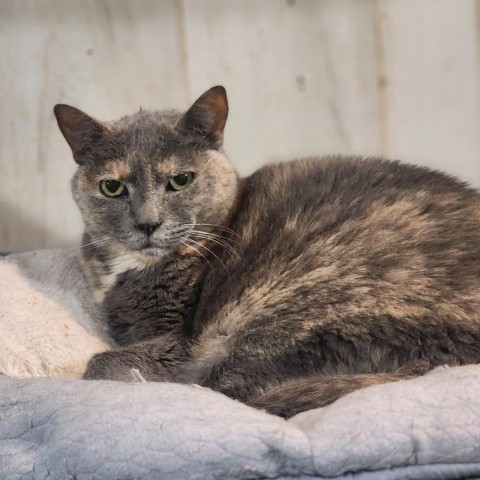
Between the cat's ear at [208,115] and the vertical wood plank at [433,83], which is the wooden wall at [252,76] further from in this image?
the cat's ear at [208,115]

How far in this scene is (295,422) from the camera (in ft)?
3.07

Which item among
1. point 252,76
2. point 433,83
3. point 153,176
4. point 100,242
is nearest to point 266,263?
point 153,176

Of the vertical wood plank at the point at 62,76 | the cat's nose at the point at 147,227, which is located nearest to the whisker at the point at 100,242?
the cat's nose at the point at 147,227

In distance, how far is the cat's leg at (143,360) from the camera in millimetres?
1258

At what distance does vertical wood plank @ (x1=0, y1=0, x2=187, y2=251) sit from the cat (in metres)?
0.44

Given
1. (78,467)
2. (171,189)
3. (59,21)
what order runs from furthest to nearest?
1. (59,21)
2. (171,189)
3. (78,467)

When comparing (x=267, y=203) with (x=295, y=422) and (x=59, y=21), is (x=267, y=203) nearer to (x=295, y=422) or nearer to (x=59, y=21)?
A: (x=295, y=422)

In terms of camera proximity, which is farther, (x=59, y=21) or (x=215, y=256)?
(x=59, y=21)

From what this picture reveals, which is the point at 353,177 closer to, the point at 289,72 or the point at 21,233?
the point at 289,72

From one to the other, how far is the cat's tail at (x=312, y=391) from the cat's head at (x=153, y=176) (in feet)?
1.37

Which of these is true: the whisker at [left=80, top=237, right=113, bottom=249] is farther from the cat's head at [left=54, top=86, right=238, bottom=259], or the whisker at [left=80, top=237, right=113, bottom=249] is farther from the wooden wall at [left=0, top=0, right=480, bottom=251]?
the wooden wall at [left=0, top=0, right=480, bottom=251]

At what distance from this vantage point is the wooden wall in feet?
5.97

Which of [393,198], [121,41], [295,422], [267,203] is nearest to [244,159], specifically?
[121,41]

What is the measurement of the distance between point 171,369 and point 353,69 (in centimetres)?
101
